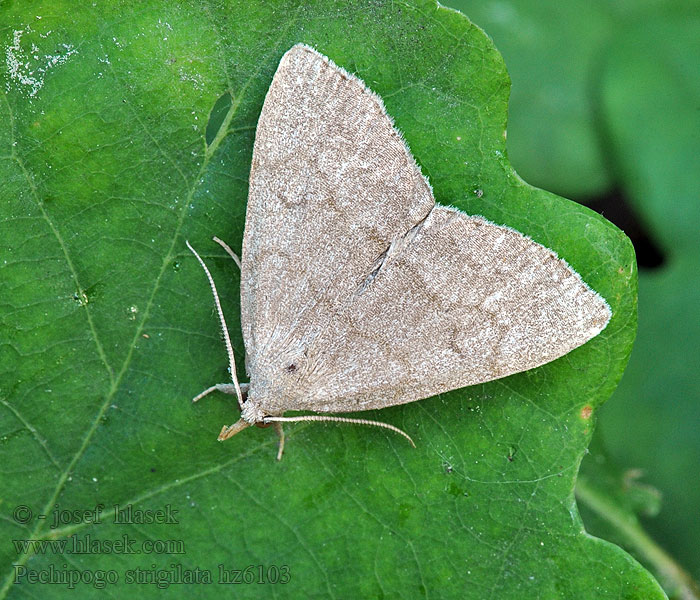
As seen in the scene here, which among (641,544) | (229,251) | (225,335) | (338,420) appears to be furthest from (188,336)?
(641,544)

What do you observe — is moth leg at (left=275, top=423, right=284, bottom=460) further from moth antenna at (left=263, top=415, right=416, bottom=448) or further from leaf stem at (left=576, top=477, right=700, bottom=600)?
leaf stem at (left=576, top=477, right=700, bottom=600)

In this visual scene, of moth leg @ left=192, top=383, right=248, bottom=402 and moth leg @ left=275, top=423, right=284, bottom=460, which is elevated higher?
moth leg @ left=192, top=383, right=248, bottom=402

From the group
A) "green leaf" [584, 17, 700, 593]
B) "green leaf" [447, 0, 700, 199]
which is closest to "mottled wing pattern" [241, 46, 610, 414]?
"green leaf" [584, 17, 700, 593]

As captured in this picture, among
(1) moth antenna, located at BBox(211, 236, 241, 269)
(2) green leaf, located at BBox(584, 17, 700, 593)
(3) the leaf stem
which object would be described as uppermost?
(1) moth antenna, located at BBox(211, 236, 241, 269)

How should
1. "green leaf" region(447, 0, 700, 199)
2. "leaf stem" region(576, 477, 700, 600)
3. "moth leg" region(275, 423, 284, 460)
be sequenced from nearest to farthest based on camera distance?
"moth leg" region(275, 423, 284, 460) → "leaf stem" region(576, 477, 700, 600) → "green leaf" region(447, 0, 700, 199)

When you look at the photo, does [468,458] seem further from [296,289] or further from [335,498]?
[296,289]

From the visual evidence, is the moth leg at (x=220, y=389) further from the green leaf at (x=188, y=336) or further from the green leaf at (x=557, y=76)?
the green leaf at (x=557, y=76)

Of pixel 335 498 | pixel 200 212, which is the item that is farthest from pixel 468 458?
pixel 200 212

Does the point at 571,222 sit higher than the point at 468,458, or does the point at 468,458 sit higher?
the point at 571,222
